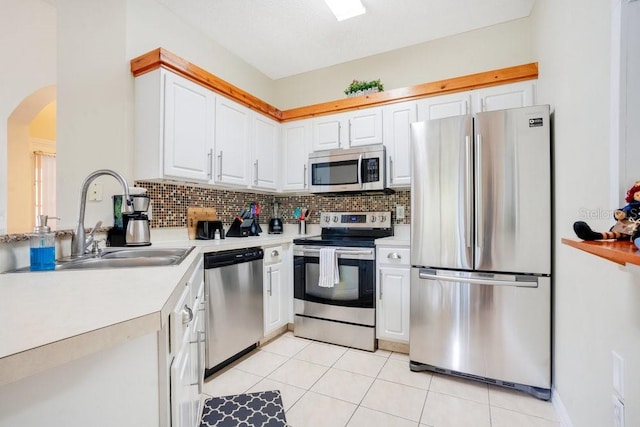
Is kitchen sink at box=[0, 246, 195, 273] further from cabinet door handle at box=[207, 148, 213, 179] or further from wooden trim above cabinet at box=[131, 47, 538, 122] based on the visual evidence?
wooden trim above cabinet at box=[131, 47, 538, 122]

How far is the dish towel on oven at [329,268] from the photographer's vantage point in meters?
2.42

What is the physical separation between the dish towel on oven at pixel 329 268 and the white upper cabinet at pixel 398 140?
2.65 ft

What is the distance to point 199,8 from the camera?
7.57 ft

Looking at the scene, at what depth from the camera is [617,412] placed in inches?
38.9

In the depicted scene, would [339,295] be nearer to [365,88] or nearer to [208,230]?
[208,230]

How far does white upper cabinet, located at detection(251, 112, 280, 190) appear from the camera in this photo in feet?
9.00

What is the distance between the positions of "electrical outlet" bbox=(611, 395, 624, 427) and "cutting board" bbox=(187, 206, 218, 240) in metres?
2.53

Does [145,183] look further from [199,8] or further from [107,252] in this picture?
[199,8]

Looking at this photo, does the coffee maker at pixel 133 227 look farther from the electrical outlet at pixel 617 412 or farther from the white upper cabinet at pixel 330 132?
the electrical outlet at pixel 617 412

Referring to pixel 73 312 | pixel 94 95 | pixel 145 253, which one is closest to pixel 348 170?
pixel 145 253

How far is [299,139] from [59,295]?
8.23ft

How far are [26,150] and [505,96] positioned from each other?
17.0 ft

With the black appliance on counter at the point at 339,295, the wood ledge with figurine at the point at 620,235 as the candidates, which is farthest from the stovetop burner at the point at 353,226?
the wood ledge with figurine at the point at 620,235

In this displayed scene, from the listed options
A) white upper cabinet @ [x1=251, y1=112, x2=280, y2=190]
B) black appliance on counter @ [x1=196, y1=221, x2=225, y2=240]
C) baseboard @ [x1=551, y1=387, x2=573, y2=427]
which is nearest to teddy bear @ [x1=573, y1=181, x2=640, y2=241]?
baseboard @ [x1=551, y1=387, x2=573, y2=427]
